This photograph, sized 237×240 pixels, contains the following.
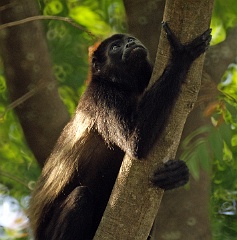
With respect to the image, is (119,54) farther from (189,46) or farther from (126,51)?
(189,46)

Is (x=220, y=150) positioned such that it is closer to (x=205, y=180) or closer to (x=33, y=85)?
(x=205, y=180)

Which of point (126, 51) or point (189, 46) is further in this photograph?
point (126, 51)

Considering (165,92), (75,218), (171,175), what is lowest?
(75,218)

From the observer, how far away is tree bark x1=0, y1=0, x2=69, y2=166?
804 centimetres

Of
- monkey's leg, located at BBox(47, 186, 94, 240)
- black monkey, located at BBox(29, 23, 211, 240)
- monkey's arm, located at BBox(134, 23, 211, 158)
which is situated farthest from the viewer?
monkey's leg, located at BBox(47, 186, 94, 240)

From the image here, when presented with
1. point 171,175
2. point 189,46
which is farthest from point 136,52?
point 171,175

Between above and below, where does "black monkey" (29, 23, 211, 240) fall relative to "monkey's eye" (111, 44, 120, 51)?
below

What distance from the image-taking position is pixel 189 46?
5.76 metres

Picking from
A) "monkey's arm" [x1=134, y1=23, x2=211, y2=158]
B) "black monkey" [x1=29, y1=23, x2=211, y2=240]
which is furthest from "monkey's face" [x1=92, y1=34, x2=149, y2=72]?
"monkey's arm" [x1=134, y1=23, x2=211, y2=158]

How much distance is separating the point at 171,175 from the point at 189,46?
107 cm

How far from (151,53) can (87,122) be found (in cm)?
152

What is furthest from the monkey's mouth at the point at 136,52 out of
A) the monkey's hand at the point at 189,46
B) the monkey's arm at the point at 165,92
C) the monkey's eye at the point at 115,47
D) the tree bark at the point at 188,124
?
the monkey's hand at the point at 189,46

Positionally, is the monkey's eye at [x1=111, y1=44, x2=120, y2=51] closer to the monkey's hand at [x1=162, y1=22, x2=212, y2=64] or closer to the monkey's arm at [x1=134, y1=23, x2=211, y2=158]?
the monkey's arm at [x1=134, y1=23, x2=211, y2=158]

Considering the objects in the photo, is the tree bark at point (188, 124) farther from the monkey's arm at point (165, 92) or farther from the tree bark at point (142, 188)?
the tree bark at point (142, 188)
